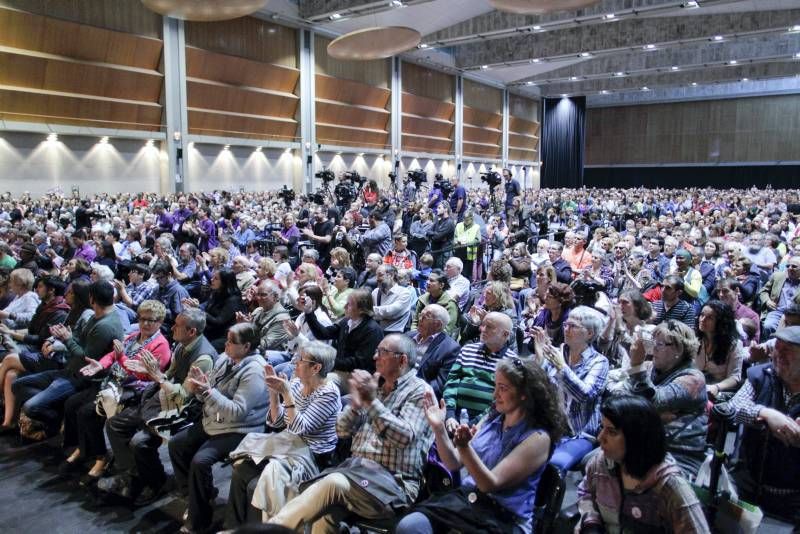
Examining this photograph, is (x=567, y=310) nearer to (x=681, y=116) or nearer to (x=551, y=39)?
(x=551, y=39)

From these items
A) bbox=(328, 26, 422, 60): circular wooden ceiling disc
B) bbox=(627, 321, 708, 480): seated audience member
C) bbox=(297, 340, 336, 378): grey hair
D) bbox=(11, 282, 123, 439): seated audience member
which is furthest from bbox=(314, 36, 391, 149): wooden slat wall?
bbox=(627, 321, 708, 480): seated audience member

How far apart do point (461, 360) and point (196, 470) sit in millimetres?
1497

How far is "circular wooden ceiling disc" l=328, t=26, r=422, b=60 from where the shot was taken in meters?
12.3

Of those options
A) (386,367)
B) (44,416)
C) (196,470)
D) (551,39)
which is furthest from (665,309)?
(551,39)

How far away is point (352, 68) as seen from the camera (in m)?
20.4

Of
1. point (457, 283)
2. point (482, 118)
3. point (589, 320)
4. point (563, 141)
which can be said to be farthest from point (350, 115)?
point (589, 320)

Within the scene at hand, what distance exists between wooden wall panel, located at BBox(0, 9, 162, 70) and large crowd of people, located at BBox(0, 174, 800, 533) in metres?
9.30

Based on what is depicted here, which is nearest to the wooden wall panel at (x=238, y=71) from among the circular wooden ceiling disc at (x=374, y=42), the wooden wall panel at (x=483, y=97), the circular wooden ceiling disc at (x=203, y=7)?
the circular wooden ceiling disc at (x=374, y=42)

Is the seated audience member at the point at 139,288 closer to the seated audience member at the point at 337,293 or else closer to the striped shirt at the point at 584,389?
the seated audience member at the point at 337,293

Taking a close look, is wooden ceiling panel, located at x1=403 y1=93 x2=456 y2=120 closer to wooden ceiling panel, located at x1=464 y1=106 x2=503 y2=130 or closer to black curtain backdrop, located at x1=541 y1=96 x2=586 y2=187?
wooden ceiling panel, located at x1=464 y1=106 x2=503 y2=130

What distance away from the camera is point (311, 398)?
9.82ft

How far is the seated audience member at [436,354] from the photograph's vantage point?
352 cm

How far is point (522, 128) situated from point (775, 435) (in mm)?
30494

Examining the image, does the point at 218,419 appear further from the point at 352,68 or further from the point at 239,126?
the point at 352,68
